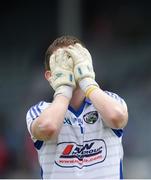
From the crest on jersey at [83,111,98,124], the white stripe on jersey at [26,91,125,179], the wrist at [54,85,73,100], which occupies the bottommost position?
the white stripe on jersey at [26,91,125,179]

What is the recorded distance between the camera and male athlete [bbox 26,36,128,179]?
3.98 m

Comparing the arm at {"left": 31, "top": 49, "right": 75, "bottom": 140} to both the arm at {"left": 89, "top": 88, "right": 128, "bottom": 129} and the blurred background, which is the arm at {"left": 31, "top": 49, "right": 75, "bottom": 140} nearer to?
the arm at {"left": 89, "top": 88, "right": 128, "bottom": 129}

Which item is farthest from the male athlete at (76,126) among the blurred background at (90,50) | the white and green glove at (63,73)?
the blurred background at (90,50)

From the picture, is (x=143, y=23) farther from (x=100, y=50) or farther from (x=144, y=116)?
(x=144, y=116)

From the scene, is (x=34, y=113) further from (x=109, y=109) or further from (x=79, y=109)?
(x=109, y=109)

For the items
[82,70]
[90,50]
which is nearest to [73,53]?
[82,70]

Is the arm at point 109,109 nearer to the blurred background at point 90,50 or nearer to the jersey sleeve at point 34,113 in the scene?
the jersey sleeve at point 34,113

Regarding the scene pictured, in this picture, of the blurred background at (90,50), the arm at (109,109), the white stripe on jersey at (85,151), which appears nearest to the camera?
the arm at (109,109)

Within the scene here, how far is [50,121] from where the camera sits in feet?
12.9

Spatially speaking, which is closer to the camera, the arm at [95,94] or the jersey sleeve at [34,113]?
the arm at [95,94]

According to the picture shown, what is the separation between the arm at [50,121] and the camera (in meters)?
3.93

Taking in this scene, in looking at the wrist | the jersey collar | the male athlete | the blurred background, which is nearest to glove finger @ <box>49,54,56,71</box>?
the male athlete

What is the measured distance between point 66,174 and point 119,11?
8.20m

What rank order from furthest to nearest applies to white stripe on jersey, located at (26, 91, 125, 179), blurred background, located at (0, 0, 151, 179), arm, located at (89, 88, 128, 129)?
1. blurred background, located at (0, 0, 151, 179)
2. white stripe on jersey, located at (26, 91, 125, 179)
3. arm, located at (89, 88, 128, 129)
